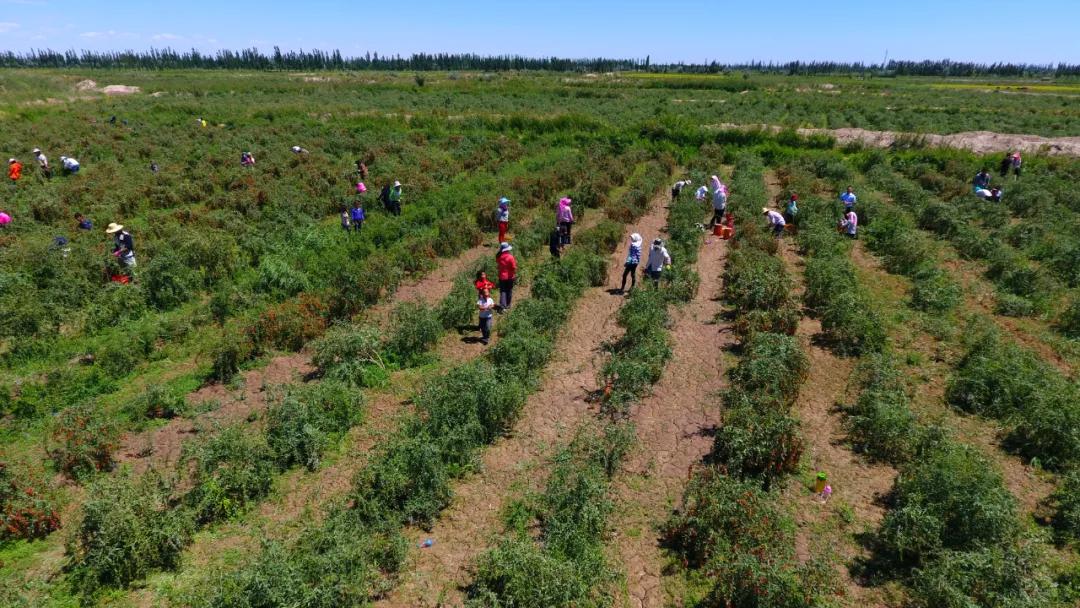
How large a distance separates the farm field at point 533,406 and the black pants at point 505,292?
0.77 metres

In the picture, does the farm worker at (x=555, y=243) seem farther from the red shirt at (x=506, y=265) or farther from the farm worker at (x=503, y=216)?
the red shirt at (x=506, y=265)

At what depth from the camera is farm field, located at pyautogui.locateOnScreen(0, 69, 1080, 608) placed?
5762mm

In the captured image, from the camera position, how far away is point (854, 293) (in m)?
11.7

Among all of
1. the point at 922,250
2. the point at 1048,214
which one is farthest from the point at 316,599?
the point at 1048,214

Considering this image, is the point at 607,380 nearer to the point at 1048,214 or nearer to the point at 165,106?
the point at 1048,214

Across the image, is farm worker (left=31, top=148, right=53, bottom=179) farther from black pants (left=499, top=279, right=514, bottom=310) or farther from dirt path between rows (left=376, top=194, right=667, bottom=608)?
dirt path between rows (left=376, top=194, right=667, bottom=608)

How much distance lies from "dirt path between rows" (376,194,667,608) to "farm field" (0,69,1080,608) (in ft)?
0.15

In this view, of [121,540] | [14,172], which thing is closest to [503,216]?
[121,540]

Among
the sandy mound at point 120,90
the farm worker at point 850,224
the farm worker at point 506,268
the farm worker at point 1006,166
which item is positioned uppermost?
the sandy mound at point 120,90

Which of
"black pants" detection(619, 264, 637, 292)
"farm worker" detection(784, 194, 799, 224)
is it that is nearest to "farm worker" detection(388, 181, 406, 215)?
"black pants" detection(619, 264, 637, 292)

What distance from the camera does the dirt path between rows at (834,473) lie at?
6.31 m

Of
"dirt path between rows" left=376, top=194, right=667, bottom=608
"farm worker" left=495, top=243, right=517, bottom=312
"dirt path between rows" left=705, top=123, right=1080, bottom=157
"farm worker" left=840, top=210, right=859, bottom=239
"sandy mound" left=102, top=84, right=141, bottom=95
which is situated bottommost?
"dirt path between rows" left=376, top=194, right=667, bottom=608

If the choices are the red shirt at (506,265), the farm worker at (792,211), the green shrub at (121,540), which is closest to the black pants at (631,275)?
the red shirt at (506,265)

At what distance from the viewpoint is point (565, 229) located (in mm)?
16125
